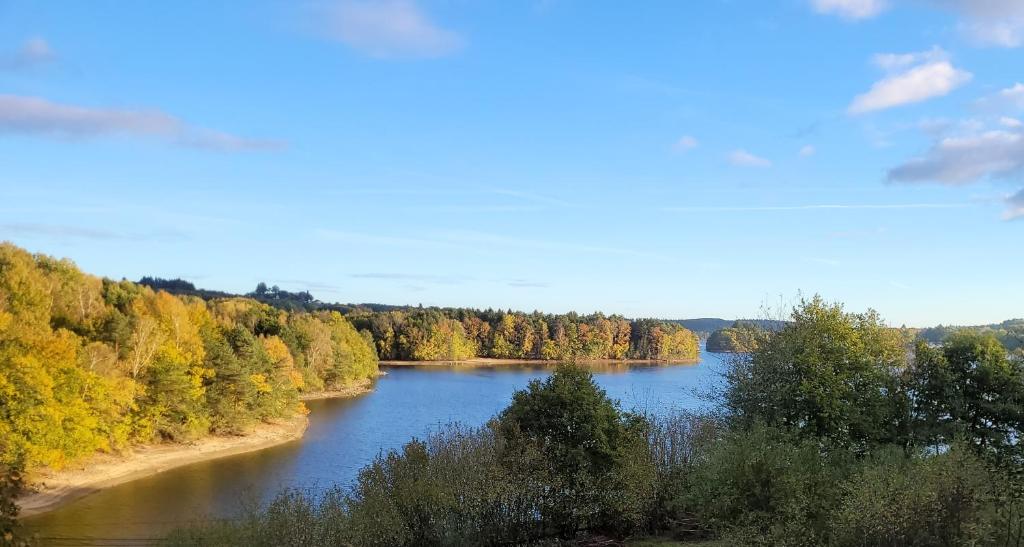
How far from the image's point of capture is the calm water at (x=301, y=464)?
104 ft

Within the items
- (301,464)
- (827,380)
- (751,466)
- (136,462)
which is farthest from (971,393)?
(136,462)

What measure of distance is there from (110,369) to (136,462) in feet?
19.3

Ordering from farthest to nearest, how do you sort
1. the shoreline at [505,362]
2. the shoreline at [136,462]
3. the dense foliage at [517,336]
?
the dense foliage at [517,336] < the shoreline at [505,362] < the shoreline at [136,462]

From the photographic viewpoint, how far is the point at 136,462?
41.6 metres

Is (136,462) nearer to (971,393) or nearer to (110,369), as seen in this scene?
(110,369)

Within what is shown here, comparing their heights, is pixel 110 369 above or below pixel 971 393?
below

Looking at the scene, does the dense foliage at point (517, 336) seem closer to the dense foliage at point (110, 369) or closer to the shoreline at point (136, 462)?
the dense foliage at point (110, 369)

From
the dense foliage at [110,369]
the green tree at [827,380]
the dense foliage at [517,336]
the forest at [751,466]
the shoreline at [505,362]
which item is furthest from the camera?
the dense foliage at [517,336]

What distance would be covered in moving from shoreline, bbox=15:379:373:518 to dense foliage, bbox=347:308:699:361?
233 ft

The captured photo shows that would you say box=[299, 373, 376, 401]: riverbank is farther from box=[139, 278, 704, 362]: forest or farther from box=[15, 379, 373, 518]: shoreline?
box=[139, 278, 704, 362]: forest

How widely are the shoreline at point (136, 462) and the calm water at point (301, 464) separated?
0.82 metres

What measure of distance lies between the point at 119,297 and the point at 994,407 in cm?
5937

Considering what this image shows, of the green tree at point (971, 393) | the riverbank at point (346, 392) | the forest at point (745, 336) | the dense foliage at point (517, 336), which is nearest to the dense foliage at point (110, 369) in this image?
the riverbank at point (346, 392)

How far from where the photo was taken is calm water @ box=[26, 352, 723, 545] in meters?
31.5
